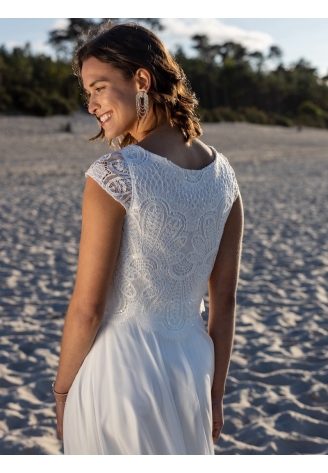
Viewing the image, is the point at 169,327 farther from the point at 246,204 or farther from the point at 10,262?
the point at 246,204

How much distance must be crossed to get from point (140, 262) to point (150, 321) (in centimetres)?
16

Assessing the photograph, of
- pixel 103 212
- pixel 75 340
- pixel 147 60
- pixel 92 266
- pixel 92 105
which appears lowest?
pixel 75 340

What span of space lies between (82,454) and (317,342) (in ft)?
10.1

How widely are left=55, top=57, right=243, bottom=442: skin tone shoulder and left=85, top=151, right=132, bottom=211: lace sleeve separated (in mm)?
15

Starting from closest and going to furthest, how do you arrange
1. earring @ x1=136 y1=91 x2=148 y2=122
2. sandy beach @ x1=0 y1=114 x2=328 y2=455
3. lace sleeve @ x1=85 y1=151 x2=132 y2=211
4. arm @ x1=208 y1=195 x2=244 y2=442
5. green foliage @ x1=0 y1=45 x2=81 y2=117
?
lace sleeve @ x1=85 y1=151 x2=132 y2=211
earring @ x1=136 y1=91 x2=148 y2=122
arm @ x1=208 y1=195 x2=244 y2=442
sandy beach @ x1=0 y1=114 x2=328 y2=455
green foliage @ x1=0 y1=45 x2=81 y2=117

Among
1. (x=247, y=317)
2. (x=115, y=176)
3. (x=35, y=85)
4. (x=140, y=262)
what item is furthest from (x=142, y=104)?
(x=35, y=85)

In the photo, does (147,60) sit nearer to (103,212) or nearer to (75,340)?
(103,212)

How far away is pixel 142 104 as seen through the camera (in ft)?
4.75

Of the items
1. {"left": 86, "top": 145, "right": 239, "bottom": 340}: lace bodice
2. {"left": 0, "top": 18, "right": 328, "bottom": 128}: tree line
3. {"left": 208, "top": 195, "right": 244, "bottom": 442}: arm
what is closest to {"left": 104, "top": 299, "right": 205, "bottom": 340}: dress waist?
{"left": 86, "top": 145, "right": 239, "bottom": 340}: lace bodice

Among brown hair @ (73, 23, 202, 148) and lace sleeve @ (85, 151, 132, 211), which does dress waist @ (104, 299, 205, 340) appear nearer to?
lace sleeve @ (85, 151, 132, 211)

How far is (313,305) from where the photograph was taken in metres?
5.11

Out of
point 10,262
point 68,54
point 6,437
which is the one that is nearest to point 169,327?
point 6,437

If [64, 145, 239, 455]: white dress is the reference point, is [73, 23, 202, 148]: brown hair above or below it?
above

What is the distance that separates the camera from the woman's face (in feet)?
4.70
